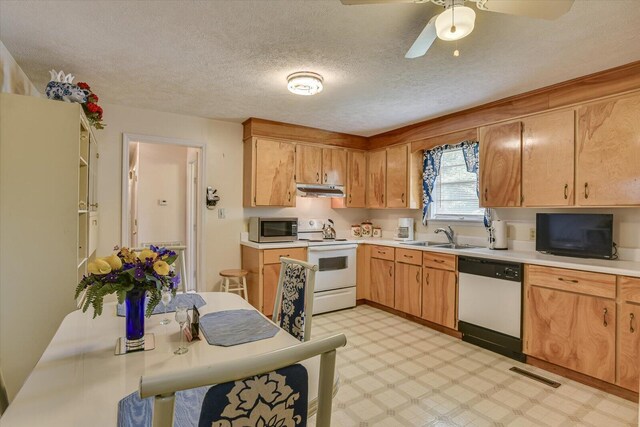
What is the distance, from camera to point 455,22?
4.99 ft

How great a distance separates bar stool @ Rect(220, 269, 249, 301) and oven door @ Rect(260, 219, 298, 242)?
0.47 m

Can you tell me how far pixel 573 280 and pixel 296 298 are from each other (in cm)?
219

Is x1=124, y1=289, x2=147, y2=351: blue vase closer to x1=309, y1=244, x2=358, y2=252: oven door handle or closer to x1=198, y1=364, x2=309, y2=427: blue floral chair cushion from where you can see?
x1=198, y1=364, x2=309, y2=427: blue floral chair cushion

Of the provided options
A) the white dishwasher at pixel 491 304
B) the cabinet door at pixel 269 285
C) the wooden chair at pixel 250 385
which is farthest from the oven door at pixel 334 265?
the wooden chair at pixel 250 385

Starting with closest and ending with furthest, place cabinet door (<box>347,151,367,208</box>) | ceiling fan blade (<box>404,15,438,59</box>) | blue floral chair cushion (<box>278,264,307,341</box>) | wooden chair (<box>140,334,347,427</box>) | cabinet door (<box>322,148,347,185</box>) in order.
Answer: wooden chair (<box>140,334,347,427</box>) → ceiling fan blade (<box>404,15,438,59</box>) → blue floral chair cushion (<box>278,264,307,341</box>) → cabinet door (<box>322,148,347,185</box>) → cabinet door (<box>347,151,367,208</box>)

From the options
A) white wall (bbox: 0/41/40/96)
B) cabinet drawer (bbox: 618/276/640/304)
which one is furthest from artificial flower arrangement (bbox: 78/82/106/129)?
cabinet drawer (bbox: 618/276/640/304)

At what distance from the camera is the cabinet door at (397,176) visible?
4.29 m

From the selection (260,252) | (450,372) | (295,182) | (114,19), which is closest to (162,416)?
(114,19)

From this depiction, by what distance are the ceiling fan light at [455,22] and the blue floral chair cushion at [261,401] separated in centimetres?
163

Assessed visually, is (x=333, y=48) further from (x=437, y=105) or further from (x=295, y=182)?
(x=295, y=182)

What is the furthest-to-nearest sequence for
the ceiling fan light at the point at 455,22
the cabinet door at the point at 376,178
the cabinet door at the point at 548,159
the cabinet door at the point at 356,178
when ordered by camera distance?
1. the cabinet door at the point at 356,178
2. the cabinet door at the point at 376,178
3. the cabinet door at the point at 548,159
4. the ceiling fan light at the point at 455,22

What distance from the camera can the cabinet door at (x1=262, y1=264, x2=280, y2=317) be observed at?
12.1 ft

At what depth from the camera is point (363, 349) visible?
3.02 meters

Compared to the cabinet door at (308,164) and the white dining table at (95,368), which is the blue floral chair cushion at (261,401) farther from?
the cabinet door at (308,164)
